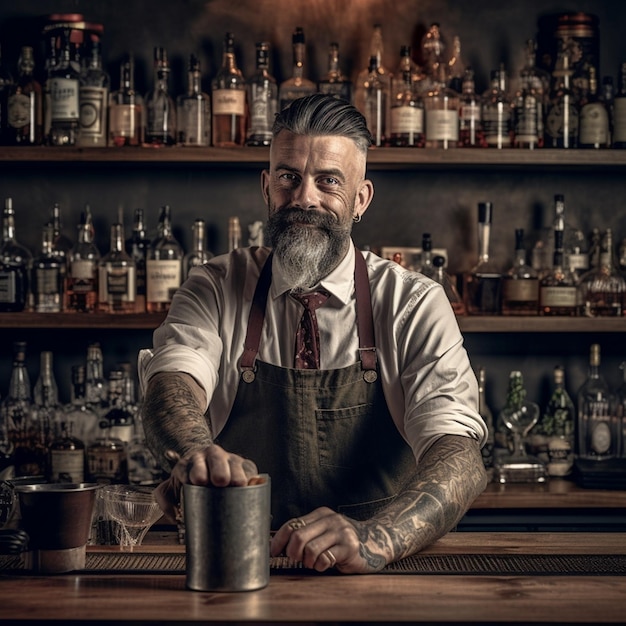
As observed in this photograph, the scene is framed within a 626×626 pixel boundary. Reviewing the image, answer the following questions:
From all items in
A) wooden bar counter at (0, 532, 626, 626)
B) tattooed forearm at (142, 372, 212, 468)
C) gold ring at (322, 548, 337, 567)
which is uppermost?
tattooed forearm at (142, 372, 212, 468)

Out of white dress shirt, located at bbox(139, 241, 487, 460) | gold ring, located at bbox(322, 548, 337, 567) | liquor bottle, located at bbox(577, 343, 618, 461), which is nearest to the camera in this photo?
gold ring, located at bbox(322, 548, 337, 567)

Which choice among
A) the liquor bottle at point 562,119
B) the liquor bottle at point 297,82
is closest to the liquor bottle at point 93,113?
the liquor bottle at point 297,82

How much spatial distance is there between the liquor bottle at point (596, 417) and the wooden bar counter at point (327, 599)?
5.56ft

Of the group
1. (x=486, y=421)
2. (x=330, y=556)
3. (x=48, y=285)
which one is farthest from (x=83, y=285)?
(x=330, y=556)

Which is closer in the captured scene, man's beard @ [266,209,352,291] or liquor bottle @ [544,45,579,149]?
man's beard @ [266,209,352,291]

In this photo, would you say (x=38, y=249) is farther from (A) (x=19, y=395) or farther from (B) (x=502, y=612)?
(B) (x=502, y=612)

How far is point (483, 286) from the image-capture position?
3070 millimetres

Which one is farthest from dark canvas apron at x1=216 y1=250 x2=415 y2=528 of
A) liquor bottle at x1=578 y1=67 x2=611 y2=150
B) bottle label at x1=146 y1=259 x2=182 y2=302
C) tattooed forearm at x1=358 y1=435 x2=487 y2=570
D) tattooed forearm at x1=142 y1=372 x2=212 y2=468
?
liquor bottle at x1=578 y1=67 x2=611 y2=150

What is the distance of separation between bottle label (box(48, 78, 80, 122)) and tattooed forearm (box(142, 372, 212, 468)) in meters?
1.31

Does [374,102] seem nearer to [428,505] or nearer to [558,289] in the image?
[558,289]

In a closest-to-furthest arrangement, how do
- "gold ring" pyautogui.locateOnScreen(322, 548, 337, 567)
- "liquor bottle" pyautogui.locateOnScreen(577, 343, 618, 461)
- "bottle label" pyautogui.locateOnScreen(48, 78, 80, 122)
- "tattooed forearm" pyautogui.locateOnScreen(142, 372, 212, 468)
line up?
"gold ring" pyautogui.locateOnScreen(322, 548, 337, 567)
"tattooed forearm" pyautogui.locateOnScreen(142, 372, 212, 468)
"bottle label" pyautogui.locateOnScreen(48, 78, 80, 122)
"liquor bottle" pyautogui.locateOnScreen(577, 343, 618, 461)

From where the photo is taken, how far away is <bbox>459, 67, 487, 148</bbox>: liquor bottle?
3080mm

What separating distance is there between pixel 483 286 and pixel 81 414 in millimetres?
1216

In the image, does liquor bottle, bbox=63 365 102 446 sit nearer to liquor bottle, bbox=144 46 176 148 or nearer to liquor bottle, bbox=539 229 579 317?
liquor bottle, bbox=144 46 176 148
